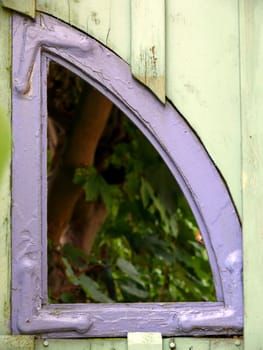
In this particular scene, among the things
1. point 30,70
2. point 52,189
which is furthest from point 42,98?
point 52,189

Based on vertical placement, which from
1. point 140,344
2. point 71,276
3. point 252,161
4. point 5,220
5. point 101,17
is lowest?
point 140,344

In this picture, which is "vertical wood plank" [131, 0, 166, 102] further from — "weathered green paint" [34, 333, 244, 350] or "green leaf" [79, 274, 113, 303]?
"green leaf" [79, 274, 113, 303]

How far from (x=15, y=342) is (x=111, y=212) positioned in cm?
208

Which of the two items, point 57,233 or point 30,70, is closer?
point 30,70

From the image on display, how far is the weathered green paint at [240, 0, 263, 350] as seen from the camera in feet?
7.11

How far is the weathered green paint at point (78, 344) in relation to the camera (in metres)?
2.17

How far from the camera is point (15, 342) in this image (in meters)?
2.14

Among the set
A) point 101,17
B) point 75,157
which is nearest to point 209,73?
point 101,17

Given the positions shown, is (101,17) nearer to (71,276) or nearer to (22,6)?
(22,6)

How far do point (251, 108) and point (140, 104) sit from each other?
24cm

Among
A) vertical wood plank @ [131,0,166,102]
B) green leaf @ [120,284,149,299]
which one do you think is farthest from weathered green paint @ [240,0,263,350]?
green leaf @ [120,284,149,299]

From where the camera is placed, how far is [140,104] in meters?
2.20

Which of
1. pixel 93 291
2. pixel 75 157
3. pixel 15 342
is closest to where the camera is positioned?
pixel 15 342

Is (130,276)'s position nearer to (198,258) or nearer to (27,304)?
(198,258)
